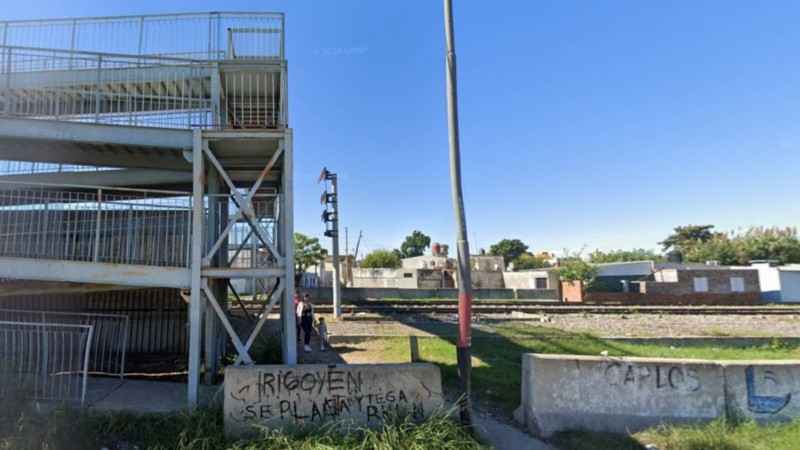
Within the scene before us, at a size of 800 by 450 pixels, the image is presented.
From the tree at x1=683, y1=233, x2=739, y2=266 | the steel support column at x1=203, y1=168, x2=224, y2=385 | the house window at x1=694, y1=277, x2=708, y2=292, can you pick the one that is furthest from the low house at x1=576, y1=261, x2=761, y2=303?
the steel support column at x1=203, y1=168, x2=224, y2=385

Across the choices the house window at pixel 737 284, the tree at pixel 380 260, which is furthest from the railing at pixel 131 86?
the tree at pixel 380 260

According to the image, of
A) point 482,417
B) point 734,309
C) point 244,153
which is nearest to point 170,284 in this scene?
point 244,153

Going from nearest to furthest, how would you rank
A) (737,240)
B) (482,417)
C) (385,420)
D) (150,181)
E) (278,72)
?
(385,420) < (482,417) < (278,72) < (150,181) < (737,240)

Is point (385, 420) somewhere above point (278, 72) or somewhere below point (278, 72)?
below

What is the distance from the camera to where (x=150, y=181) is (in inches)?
338

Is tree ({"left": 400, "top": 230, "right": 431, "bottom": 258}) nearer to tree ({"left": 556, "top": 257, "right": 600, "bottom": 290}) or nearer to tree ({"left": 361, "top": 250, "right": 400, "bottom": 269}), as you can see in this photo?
tree ({"left": 361, "top": 250, "right": 400, "bottom": 269})

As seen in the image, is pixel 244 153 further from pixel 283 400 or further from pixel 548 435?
pixel 548 435

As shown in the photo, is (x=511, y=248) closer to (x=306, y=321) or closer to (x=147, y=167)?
(x=306, y=321)

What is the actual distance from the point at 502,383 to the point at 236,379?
177 inches

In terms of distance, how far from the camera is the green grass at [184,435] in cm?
465

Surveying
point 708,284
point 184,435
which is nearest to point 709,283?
point 708,284

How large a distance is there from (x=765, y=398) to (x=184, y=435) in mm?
7425

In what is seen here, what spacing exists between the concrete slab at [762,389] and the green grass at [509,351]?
2883 mm

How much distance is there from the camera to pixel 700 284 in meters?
25.9
